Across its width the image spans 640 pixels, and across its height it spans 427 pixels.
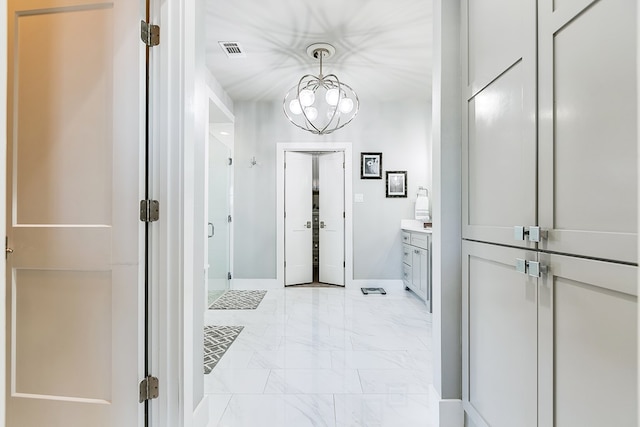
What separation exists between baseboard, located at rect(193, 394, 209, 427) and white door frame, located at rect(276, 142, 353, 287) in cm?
306

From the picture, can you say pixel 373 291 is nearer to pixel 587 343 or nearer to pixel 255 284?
pixel 255 284

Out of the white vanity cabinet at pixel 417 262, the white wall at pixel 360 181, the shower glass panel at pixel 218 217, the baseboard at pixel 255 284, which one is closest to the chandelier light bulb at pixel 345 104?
the white wall at pixel 360 181

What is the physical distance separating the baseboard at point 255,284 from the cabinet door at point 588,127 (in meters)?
4.02

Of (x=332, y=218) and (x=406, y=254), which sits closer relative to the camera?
(x=406, y=254)

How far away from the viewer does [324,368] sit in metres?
2.22

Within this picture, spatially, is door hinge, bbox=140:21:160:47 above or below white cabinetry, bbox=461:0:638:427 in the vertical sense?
above

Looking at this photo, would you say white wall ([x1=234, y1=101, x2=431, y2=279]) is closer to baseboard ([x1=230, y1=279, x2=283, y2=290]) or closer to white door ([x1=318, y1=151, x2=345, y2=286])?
baseboard ([x1=230, y1=279, x2=283, y2=290])

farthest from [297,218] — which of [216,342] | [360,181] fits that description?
[216,342]

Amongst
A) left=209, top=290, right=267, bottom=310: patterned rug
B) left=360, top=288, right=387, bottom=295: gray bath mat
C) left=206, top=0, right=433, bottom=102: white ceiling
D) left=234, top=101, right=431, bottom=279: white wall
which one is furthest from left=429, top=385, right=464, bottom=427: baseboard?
left=234, top=101, right=431, bottom=279: white wall

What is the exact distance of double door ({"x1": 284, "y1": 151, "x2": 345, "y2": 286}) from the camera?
15.8ft

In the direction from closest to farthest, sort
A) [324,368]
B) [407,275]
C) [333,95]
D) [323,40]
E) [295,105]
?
[324,368]
[323,40]
[333,95]
[295,105]
[407,275]

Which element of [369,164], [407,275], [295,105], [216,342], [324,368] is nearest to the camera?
[324,368]

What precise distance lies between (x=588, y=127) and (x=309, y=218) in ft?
14.3

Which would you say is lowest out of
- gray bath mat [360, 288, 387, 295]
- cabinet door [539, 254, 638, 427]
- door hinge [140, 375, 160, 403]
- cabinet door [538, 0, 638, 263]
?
gray bath mat [360, 288, 387, 295]
